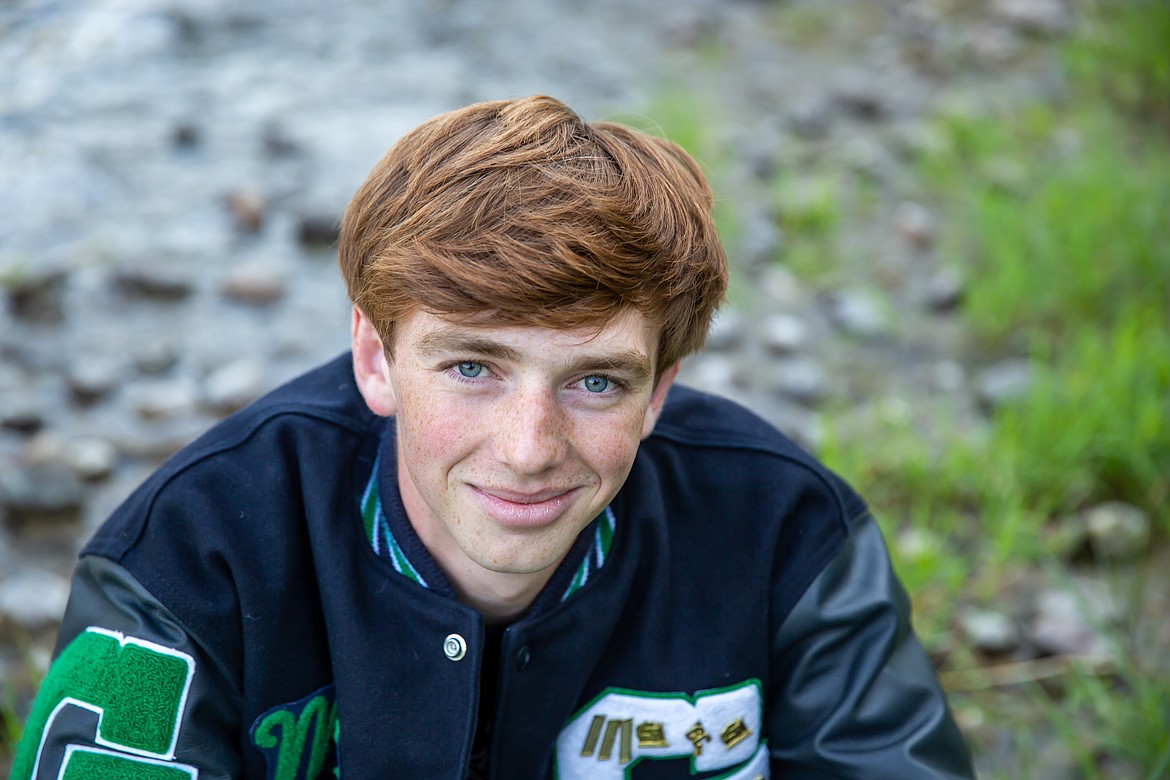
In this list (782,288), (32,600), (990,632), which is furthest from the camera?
(782,288)

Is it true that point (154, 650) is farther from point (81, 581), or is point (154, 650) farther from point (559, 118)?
point (559, 118)

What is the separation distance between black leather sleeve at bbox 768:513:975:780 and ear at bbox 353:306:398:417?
710 mm

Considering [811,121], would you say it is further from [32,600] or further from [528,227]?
[528,227]

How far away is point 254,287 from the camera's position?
12.2 feet

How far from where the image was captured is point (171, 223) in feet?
13.1

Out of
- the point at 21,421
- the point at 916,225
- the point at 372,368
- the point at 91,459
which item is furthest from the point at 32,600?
the point at 916,225

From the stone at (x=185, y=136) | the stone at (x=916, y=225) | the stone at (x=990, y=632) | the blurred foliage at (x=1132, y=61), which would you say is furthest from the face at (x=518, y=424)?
the blurred foliage at (x=1132, y=61)

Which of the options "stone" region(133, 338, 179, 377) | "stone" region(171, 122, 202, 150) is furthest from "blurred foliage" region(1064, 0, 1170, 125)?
"stone" region(133, 338, 179, 377)

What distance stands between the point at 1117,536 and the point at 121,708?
2281mm

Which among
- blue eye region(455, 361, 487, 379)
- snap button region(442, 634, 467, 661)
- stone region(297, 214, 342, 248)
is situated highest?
blue eye region(455, 361, 487, 379)

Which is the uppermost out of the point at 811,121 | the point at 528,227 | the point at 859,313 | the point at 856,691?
the point at 528,227

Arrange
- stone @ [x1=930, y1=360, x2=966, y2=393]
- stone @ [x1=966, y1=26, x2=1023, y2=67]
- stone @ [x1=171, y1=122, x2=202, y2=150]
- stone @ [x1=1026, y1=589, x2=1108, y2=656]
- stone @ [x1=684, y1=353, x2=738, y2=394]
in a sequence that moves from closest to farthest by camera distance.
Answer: stone @ [x1=1026, y1=589, x2=1108, y2=656] → stone @ [x1=684, y1=353, x2=738, y2=394] → stone @ [x1=930, y1=360, x2=966, y2=393] → stone @ [x1=171, y1=122, x2=202, y2=150] → stone @ [x1=966, y1=26, x2=1023, y2=67]

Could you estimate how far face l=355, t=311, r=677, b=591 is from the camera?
1624 millimetres

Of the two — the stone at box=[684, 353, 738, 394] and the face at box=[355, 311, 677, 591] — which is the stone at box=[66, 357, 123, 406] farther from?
the face at box=[355, 311, 677, 591]
